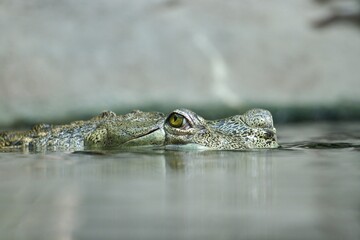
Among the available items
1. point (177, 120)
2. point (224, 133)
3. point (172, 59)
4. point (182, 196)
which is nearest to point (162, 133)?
point (177, 120)

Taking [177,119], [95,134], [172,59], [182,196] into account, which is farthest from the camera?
[172,59]

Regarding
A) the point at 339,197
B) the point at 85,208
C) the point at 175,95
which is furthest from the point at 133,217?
the point at 175,95

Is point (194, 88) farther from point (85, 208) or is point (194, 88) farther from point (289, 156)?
point (85, 208)

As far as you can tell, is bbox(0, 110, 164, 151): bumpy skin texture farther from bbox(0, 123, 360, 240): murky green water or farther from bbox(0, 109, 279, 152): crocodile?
bbox(0, 123, 360, 240): murky green water

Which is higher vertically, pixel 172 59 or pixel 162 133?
pixel 172 59

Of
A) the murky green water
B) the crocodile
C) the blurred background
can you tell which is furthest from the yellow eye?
the blurred background

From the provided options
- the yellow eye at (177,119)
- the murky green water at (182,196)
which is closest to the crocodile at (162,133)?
the yellow eye at (177,119)

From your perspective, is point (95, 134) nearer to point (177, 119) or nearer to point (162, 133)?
point (162, 133)
